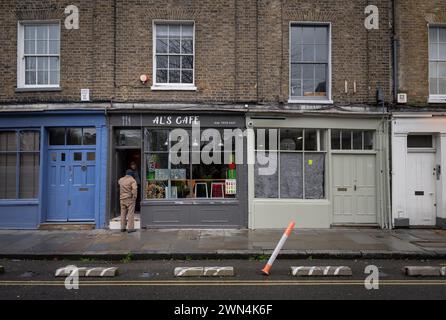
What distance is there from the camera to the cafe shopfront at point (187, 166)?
11391 millimetres

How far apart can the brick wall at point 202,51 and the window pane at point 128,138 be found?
1.07 metres

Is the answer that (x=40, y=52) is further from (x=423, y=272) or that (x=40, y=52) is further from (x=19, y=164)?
(x=423, y=272)

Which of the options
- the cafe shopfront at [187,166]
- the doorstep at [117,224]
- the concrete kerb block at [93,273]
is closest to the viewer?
the concrete kerb block at [93,273]

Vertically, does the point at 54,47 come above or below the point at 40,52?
above

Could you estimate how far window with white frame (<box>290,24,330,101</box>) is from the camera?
1191 centimetres

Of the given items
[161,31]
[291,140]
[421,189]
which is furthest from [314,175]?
[161,31]

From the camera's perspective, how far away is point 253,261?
26.7 ft

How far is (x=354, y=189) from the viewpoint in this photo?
11812 millimetres

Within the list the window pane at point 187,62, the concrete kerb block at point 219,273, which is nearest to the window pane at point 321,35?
the window pane at point 187,62

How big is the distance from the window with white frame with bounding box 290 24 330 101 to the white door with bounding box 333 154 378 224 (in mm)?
2370

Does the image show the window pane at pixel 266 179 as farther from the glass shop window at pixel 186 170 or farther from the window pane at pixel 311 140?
the window pane at pixel 311 140

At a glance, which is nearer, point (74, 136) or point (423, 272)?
point (423, 272)

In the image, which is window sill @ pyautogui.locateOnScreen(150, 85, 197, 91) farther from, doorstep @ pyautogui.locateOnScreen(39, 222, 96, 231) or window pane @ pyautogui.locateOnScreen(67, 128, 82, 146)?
doorstep @ pyautogui.locateOnScreen(39, 222, 96, 231)

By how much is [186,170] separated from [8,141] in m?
5.87
